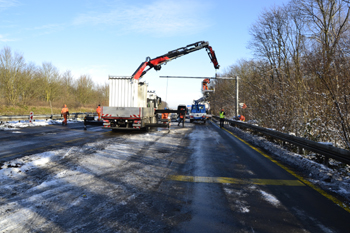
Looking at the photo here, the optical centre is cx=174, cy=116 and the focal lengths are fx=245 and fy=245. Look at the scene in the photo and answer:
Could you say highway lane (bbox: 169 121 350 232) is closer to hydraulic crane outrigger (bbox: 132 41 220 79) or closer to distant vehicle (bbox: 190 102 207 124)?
hydraulic crane outrigger (bbox: 132 41 220 79)

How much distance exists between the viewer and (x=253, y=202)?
14.1ft

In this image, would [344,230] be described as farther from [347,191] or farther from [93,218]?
[93,218]

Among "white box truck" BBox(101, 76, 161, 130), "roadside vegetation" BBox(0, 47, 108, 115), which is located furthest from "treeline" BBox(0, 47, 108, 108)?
"white box truck" BBox(101, 76, 161, 130)

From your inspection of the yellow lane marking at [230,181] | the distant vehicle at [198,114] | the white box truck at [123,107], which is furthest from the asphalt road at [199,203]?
the distant vehicle at [198,114]

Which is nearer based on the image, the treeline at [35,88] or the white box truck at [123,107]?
the white box truck at [123,107]

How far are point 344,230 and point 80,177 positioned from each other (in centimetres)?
499

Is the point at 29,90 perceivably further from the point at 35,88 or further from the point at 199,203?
the point at 199,203

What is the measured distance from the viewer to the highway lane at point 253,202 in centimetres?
342

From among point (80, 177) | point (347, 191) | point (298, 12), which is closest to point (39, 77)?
point (298, 12)

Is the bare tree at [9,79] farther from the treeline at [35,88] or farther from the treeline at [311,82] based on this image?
the treeline at [311,82]

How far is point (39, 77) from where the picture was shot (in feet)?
142

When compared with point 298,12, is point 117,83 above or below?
below

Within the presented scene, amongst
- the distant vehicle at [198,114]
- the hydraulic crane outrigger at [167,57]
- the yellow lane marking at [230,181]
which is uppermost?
the hydraulic crane outrigger at [167,57]

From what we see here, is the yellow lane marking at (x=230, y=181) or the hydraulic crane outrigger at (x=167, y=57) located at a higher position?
the hydraulic crane outrigger at (x=167, y=57)
